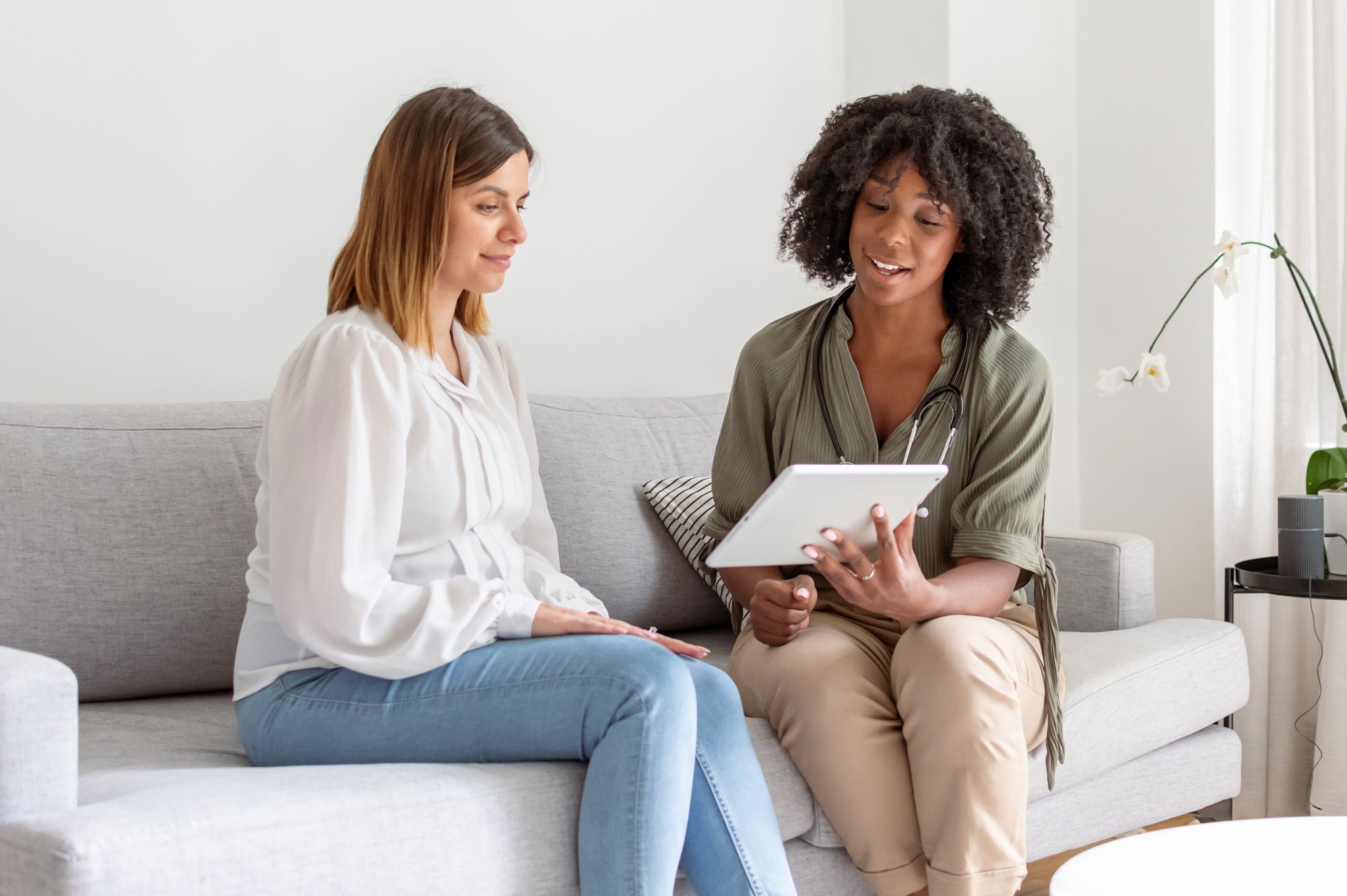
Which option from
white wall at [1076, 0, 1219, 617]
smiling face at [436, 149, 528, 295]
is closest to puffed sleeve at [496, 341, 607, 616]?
smiling face at [436, 149, 528, 295]

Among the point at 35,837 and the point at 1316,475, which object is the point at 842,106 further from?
the point at 35,837

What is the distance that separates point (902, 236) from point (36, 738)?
117 centimetres

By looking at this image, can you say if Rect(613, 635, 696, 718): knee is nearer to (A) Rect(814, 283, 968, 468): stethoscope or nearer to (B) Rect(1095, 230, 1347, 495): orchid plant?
(A) Rect(814, 283, 968, 468): stethoscope

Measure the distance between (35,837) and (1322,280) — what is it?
98.2 inches

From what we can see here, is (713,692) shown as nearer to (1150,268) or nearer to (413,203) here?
(413,203)

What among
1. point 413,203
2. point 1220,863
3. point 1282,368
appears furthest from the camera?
point 1282,368

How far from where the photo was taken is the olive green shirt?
161 centimetres

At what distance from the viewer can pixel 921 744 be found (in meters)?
1.40

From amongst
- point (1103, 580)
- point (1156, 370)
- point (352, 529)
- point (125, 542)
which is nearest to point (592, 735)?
point (352, 529)

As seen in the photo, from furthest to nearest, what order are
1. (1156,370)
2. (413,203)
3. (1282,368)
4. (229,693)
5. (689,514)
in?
(1282,368) < (1156,370) < (689,514) < (229,693) < (413,203)

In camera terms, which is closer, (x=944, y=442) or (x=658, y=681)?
(x=658, y=681)

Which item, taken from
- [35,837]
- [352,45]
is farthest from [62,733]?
[352,45]

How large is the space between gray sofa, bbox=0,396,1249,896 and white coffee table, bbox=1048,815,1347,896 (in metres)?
0.35

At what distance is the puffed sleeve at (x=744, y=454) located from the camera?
175cm
